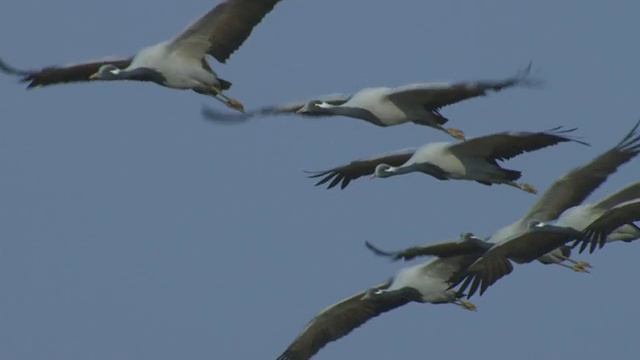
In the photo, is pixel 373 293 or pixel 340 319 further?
pixel 340 319

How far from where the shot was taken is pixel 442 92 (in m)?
26.2

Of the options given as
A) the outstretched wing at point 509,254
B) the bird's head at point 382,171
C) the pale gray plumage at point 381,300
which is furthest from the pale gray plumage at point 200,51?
the outstretched wing at point 509,254

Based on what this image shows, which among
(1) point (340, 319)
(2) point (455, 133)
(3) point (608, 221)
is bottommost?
(1) point (340, 319)

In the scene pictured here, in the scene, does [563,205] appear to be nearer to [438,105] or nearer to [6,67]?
[438,105]

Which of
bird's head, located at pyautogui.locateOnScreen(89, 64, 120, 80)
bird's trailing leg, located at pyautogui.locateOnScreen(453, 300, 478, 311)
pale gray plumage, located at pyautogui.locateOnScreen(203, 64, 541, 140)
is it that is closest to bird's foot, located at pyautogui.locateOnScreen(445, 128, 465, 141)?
pale gray plumage, located at pyautogui.locateOnScreen(203, 64, 541, 140)

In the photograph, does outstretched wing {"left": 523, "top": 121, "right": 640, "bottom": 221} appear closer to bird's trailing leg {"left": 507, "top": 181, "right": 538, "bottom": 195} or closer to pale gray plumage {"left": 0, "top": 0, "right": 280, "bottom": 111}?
bird's trailing leg {"left": 507, "top": 181, "right": 538, "bottom": 195}

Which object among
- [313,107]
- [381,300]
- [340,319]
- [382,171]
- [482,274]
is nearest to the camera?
[482,274]

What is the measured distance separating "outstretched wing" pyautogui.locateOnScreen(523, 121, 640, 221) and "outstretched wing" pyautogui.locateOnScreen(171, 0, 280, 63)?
4.43 meters

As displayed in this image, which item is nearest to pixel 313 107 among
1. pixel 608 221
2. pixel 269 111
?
pixel 269 111

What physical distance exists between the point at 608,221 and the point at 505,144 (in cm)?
186

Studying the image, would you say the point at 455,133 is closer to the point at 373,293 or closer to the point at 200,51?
the point at 373,293

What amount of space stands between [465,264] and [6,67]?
6.18 m

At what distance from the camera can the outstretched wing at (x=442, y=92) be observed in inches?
1003

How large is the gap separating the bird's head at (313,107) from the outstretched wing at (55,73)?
2.51m
